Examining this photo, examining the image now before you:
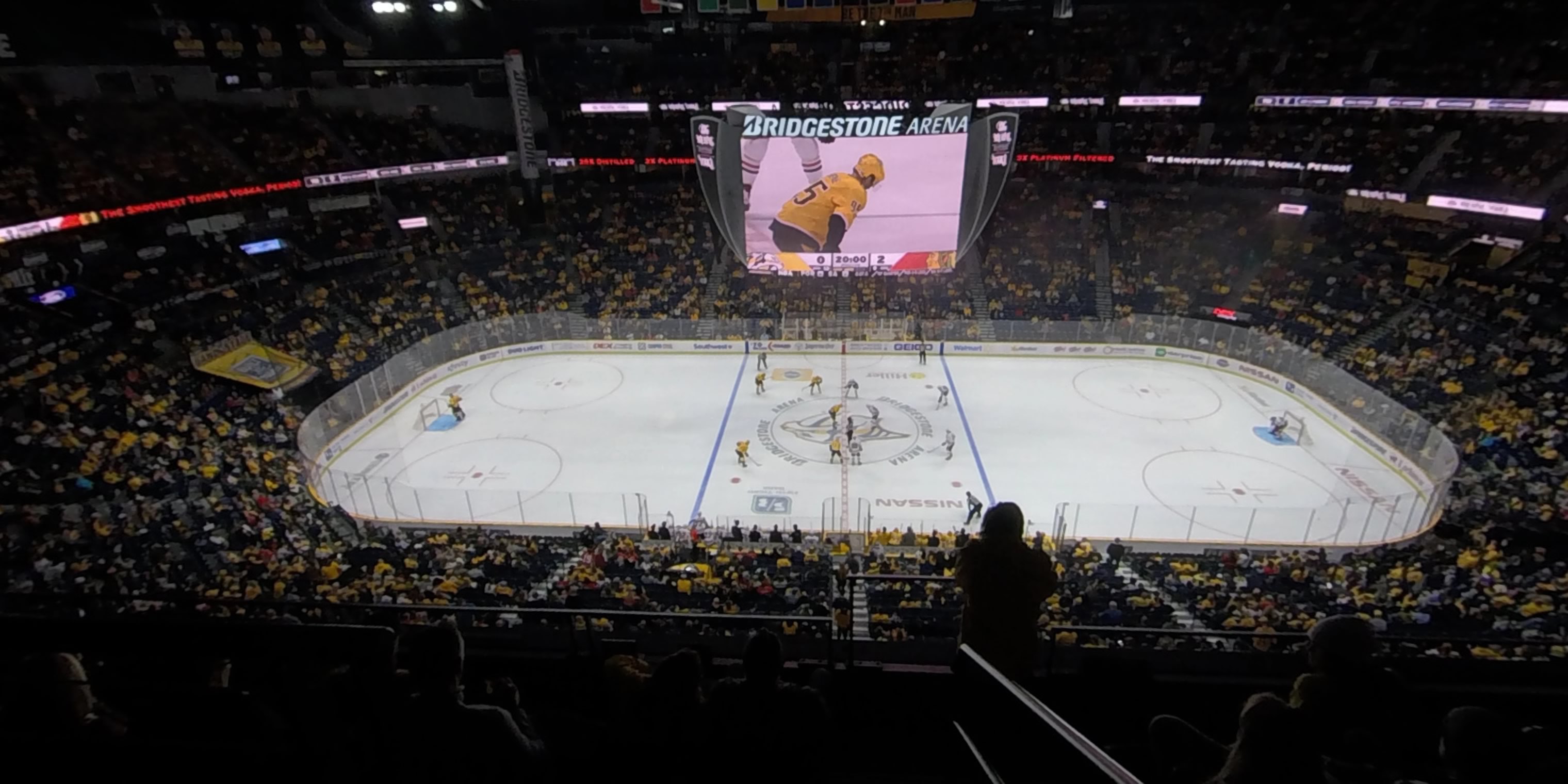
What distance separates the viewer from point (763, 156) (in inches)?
935

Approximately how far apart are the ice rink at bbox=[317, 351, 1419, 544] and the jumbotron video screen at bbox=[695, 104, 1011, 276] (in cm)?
470

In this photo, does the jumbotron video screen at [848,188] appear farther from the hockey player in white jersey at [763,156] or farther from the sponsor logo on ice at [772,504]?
the sponsor logo on ice at [772,504]

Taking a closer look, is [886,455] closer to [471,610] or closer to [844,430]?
[844,430]

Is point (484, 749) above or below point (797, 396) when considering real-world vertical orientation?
above

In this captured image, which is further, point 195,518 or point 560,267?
point 560,267

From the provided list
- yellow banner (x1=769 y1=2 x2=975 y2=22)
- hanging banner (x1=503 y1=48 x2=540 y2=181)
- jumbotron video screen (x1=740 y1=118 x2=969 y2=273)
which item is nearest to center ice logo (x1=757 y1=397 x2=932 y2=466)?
jumbotron video screen (x1=740 y1=118 x2=969 y2=273)

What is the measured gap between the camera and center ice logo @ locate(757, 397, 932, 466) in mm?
21531

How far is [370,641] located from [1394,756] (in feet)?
12.4

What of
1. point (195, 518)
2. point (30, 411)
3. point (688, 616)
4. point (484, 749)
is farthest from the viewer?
point (30, 411)

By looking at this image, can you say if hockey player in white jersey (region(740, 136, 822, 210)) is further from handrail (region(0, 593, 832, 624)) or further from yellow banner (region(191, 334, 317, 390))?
handrail (region(0, 593, 832, 624))

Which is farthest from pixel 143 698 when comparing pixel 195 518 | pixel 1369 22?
pixel 1369 22

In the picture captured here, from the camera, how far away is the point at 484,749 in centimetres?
267

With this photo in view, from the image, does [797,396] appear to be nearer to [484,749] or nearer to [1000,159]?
[1000,159]

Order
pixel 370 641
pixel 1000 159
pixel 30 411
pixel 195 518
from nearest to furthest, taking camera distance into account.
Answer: pixel 370 641
pixel 195 518
pixel 30 411
pixel 1000 159
